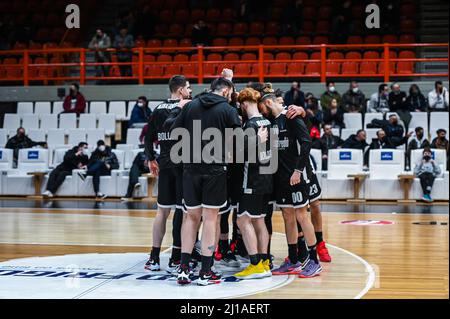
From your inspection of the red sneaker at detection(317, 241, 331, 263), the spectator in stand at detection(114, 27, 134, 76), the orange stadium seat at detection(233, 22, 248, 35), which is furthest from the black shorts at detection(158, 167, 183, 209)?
the orange stadium seat at detection(233, 22, 248, 35)

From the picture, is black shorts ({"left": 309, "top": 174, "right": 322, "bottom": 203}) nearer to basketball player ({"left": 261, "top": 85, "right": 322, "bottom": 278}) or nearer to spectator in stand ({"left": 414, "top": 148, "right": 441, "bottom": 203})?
basketball player ({"left": 261, "top": 85, "right": 322, "bottom": 278})

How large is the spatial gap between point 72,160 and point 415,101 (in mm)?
8226

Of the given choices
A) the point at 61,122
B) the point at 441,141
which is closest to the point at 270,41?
the point at 61,122

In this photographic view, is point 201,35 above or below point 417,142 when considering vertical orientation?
above

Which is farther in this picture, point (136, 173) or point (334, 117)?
point (334, 117)

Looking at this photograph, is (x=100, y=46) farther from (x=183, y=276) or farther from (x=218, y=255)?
(x=183, y=276)

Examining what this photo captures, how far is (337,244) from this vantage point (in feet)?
33.1

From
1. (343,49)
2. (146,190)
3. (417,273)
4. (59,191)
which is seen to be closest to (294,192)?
(417,273)

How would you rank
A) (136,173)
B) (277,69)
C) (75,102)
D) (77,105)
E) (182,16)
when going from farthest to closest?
(182,16), (277,69), (75,102), (77,105), (136,173)

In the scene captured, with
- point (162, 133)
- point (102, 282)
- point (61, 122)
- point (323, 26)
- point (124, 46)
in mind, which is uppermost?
point (323, 26)

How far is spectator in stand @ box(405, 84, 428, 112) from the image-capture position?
61.8 feet

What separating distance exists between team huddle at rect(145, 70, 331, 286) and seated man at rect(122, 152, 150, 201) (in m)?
8.81

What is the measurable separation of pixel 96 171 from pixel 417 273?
35.2 feet
